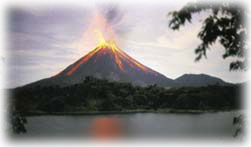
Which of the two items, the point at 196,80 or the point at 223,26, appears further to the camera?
Result: the point at 196,80

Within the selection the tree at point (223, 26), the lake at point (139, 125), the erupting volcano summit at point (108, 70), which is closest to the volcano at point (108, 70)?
the erupting volcano summit at point (108, 70)

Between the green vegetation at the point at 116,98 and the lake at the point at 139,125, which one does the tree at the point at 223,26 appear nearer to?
the green vegetation at the point at 116,98

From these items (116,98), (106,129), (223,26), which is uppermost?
(223,26)

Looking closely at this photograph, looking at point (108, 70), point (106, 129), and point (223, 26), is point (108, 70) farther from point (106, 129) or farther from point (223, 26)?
point (223, 26)

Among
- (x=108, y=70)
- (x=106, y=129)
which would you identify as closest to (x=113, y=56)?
(x=108, y=70)

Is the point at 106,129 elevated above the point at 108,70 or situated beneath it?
situated beneath

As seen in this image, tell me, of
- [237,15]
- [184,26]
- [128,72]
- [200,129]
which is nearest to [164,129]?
[200,129]
